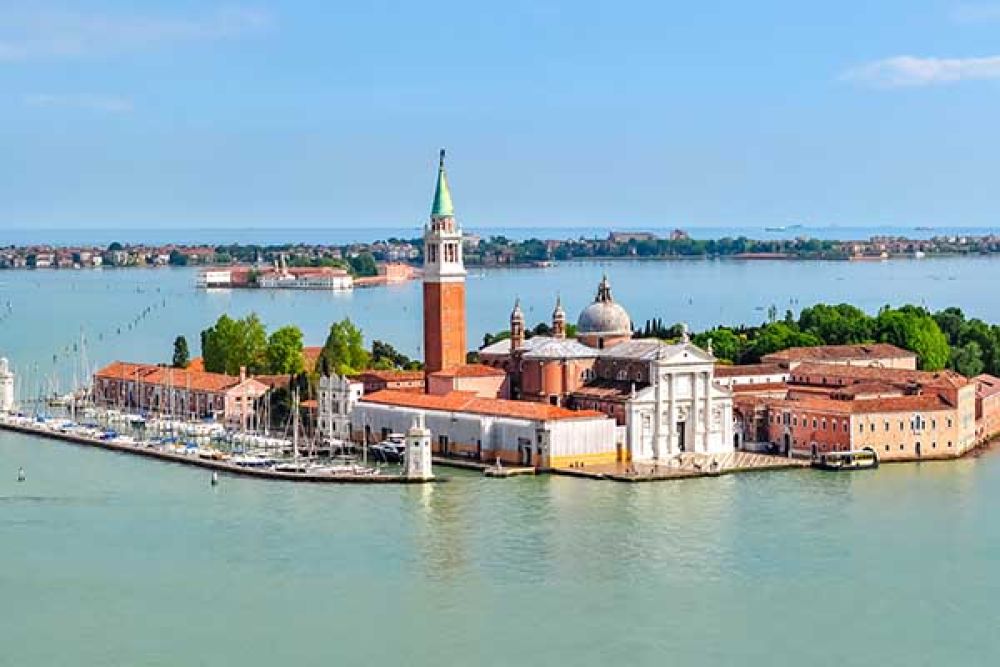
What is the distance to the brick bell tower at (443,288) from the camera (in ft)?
61.4

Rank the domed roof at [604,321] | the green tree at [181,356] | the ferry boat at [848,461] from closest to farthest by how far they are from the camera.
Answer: the ferry boat at [848,461] < the domed roof at [604,321] < the green tree at [181,356]

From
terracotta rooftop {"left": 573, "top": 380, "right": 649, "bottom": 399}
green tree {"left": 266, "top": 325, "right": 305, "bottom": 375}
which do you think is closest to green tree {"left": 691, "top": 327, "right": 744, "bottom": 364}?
green tree {"left": 266, "top": 325, "right": 305, "bottom": 375}

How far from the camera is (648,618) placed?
1038cm

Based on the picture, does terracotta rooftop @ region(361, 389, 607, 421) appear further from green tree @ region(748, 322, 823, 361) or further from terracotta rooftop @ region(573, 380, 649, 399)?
green tree @ region(748, 322, 823, 361)

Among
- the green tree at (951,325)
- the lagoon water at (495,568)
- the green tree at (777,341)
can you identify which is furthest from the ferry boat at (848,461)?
the green tree at (951,325)

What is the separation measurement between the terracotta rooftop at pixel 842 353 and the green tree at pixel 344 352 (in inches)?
190

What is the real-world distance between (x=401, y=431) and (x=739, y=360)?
6.36 metres

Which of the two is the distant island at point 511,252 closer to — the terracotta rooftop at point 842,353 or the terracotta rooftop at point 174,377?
the terracotta rooftop at point 174,377

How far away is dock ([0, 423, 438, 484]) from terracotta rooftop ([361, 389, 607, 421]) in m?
1.22

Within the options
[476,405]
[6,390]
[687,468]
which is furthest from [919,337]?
[6,390]

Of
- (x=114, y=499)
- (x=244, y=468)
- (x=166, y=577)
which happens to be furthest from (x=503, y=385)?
(x=166, y=577)

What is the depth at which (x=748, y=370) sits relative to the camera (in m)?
19.3

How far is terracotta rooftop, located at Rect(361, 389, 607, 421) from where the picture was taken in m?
16.0

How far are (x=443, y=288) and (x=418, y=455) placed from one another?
12.8 feet
